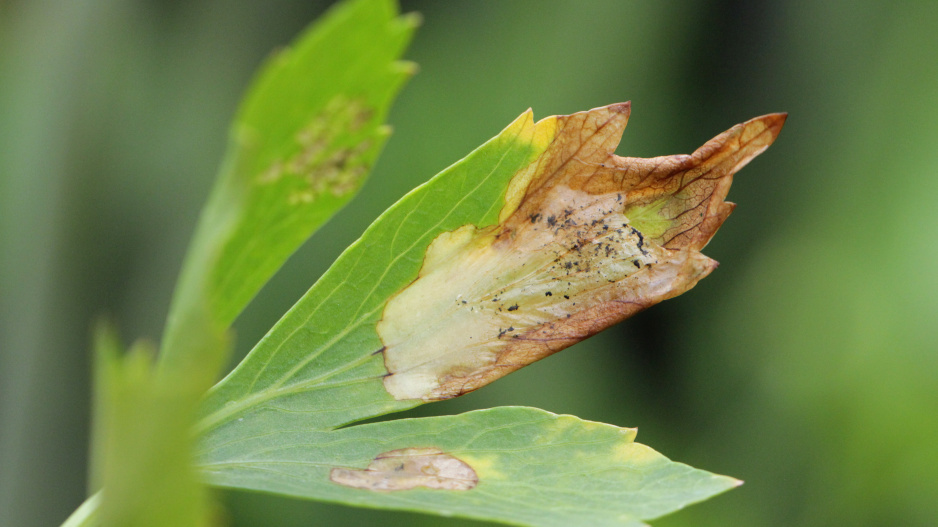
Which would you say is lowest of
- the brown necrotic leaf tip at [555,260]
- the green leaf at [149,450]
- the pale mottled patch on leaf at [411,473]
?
the pale mottled patch on leaf at [411,473]

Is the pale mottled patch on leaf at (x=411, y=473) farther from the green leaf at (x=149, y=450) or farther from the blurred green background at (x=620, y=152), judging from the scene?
the blurred green background at (x=620, y=152)

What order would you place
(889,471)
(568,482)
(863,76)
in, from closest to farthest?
(568,482) < (889,471) < (863,76)

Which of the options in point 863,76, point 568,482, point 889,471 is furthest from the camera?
point 863,76

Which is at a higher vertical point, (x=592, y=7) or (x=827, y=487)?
(x=592, y=7)

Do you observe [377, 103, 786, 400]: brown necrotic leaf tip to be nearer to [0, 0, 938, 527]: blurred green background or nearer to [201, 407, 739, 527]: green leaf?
[201, 407, 739, 527]: green leaf

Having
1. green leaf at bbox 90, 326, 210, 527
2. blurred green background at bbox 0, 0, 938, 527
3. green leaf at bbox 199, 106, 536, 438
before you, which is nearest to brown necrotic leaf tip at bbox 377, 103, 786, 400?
green leaf at bbox 199, 106, 536, 438

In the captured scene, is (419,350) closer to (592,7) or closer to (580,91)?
(580,91)

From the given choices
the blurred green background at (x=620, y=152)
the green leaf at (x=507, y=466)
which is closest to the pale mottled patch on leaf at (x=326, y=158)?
the green leaf at (x=507, y=466)

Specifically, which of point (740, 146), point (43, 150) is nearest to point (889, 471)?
point (740, 146)
